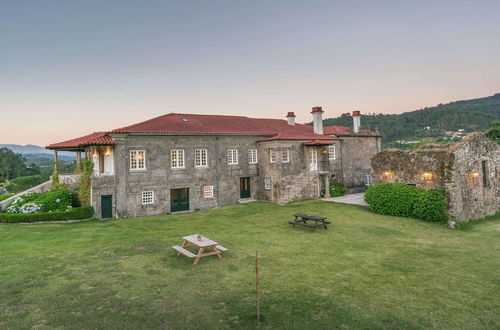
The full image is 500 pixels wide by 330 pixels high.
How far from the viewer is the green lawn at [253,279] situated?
21.0ft

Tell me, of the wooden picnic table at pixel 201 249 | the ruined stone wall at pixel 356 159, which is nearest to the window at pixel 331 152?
the ruined stone wall at pixel 356 159

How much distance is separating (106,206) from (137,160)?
4.11 m

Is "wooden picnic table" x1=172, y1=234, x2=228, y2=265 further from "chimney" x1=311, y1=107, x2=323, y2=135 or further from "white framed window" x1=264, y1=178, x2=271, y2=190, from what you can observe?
"chimney" x1=311, y1=107, x2=323, y2=135

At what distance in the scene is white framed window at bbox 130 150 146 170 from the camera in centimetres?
2147

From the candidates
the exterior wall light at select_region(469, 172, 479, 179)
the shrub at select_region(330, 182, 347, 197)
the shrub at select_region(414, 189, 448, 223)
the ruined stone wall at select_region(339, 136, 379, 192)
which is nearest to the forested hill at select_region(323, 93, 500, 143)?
the ruined stone wall at select_region(339, 136, 379, 192)

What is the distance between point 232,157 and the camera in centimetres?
2594

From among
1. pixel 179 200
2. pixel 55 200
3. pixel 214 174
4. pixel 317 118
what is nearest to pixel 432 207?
pixel 317 118

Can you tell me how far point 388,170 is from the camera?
22.1 metres

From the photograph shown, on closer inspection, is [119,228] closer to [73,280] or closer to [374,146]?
[73,280]

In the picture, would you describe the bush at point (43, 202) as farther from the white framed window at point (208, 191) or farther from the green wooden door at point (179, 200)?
the white framed window at point (208, 191)

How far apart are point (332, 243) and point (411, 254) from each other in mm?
3220

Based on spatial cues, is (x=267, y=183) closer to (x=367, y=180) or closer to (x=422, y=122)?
(x=367, y=180)

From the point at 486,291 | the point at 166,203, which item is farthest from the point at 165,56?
the point at 486,291

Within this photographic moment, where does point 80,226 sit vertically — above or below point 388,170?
below
